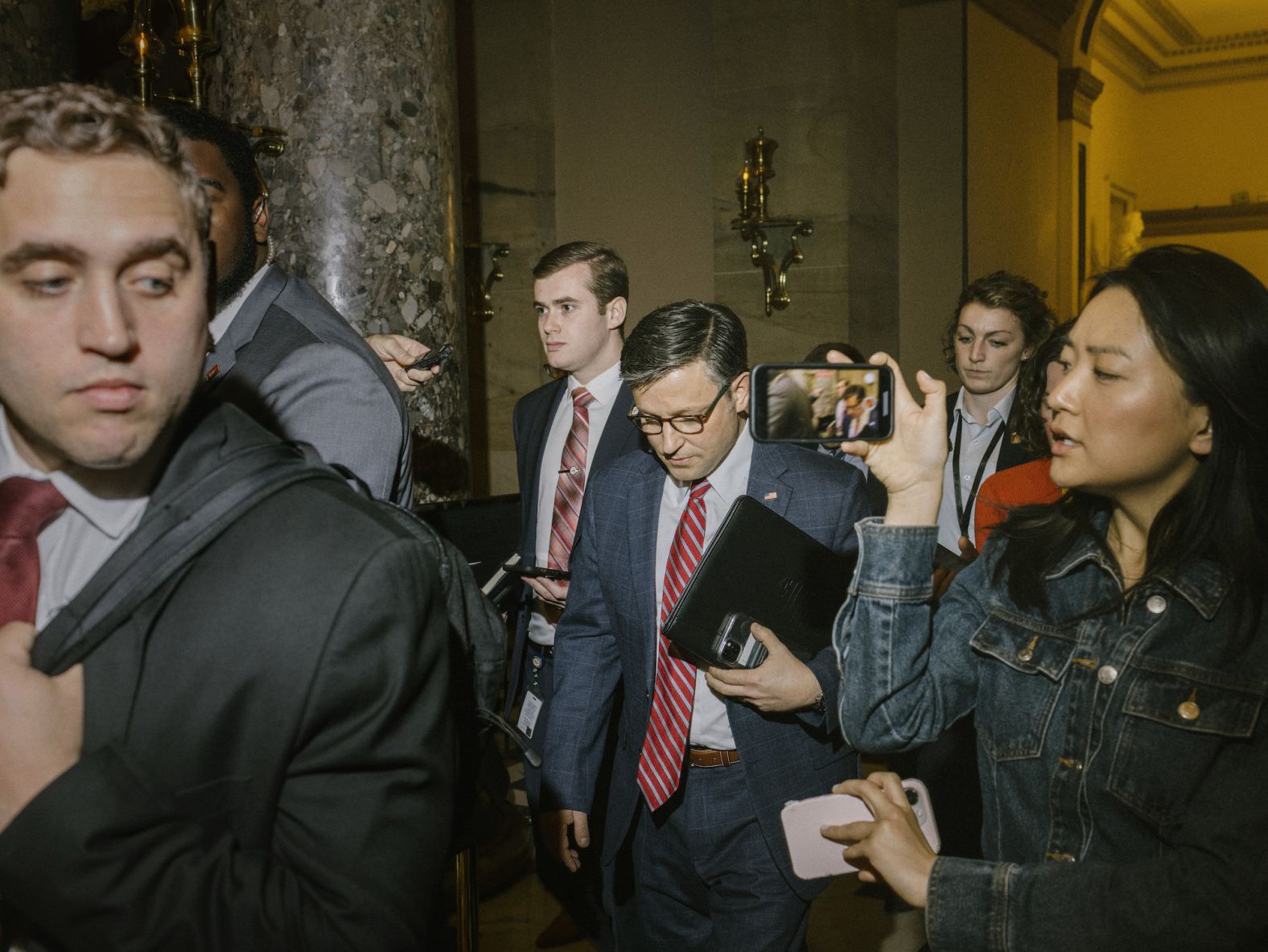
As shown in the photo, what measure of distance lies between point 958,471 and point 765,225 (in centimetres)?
245

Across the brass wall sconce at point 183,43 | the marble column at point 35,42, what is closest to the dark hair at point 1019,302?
the brass wall sconce at point 183,43

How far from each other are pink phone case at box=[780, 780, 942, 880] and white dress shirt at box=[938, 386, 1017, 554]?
2.17 m

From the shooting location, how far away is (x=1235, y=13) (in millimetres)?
11469

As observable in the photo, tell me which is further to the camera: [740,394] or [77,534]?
[740,394]

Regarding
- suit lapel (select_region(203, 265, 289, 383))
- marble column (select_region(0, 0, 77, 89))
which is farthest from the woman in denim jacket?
marble column (select_region(0, 0, 77, 89))

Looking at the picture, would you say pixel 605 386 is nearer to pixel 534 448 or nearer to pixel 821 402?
pixel 534 448

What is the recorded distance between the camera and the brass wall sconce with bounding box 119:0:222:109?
3.20 m

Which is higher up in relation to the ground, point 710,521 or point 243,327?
point 243,327

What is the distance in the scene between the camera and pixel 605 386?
3.75 metres

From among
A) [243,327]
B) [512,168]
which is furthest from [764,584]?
[512,168]

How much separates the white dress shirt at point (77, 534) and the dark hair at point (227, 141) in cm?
102

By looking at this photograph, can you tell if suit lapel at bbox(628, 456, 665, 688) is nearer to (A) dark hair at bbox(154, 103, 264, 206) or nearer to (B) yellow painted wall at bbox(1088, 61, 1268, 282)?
(A) dark hair at bbox(154, 103, 264, 206)

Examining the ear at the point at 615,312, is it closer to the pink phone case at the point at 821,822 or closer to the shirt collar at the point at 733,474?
the shirt collar at the point at 733,474

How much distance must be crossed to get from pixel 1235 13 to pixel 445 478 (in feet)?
39.4
